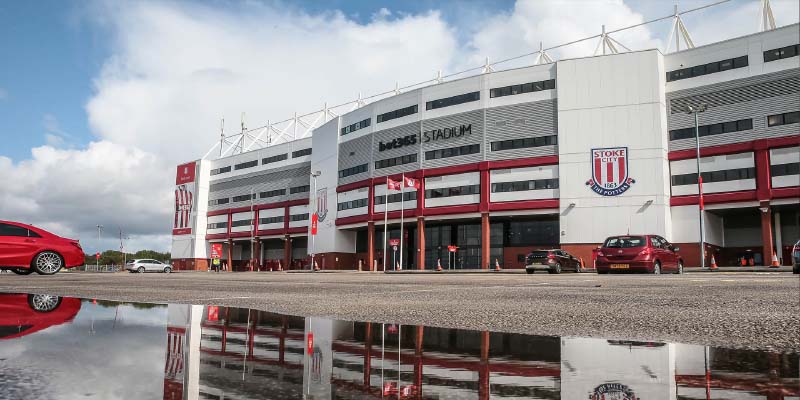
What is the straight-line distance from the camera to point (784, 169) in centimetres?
4009

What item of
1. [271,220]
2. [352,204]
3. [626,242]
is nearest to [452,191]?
[352,204]

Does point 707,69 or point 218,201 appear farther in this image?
point 218,201

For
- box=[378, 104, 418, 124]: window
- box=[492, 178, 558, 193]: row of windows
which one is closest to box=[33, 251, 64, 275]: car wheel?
box=[492, 178, 558, 193]: row of windows

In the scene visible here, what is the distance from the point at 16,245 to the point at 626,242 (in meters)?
19.7

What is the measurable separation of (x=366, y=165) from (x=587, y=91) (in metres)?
23.8

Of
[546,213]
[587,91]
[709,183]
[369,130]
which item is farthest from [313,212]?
[709,183]

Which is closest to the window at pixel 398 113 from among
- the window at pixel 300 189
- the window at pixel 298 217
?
the window at pixel 300 189

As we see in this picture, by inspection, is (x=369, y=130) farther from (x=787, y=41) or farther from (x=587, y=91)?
(x=787, y=41)

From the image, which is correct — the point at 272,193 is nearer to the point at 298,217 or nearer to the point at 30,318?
the point at 298,217

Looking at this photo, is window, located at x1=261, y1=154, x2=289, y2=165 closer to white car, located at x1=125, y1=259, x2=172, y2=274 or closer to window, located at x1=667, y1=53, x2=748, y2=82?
white car, located at x1=125, y1=259, x2=172, y2=274

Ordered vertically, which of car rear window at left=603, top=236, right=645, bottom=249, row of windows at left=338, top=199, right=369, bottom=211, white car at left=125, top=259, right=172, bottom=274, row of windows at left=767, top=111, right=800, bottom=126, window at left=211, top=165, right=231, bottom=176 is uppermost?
window at left=211, top=165, right=231, bottom=176

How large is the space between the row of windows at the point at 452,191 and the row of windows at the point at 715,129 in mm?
16466

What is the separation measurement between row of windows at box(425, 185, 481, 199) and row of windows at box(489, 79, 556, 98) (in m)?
8.50

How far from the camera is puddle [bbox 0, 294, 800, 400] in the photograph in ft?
5.08
